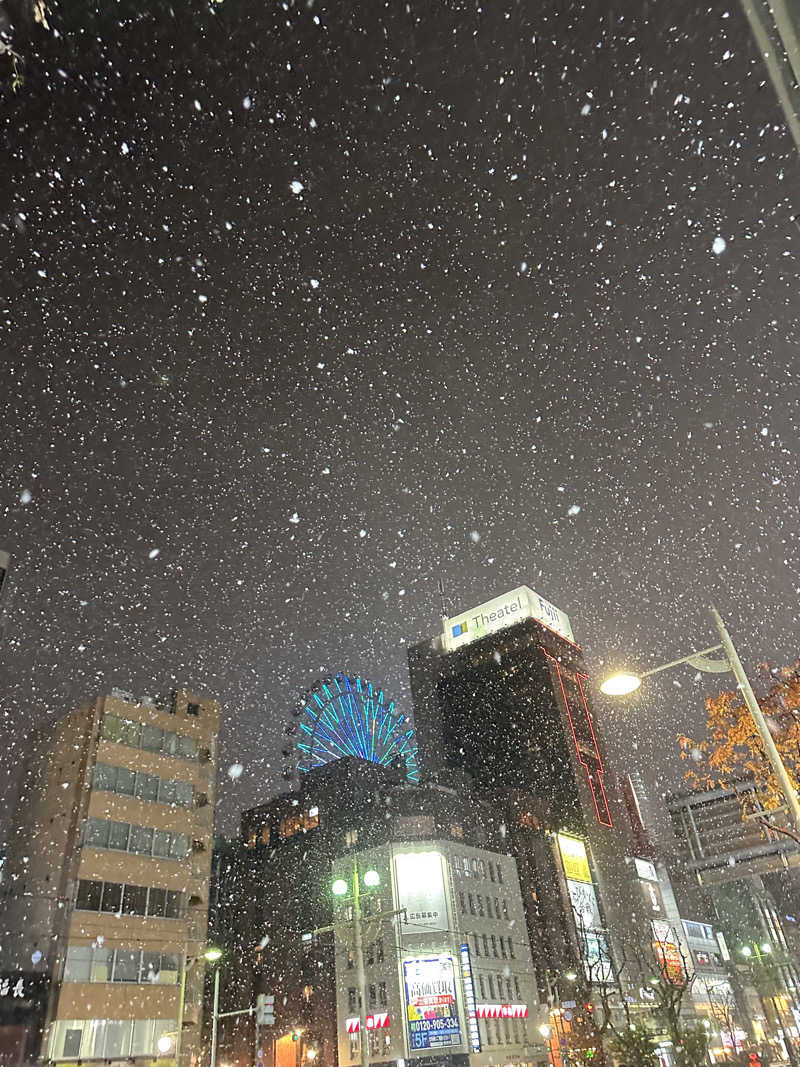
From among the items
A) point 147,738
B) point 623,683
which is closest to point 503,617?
point 147,738

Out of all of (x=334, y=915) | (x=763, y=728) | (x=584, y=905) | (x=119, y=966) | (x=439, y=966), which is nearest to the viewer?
(x=763, y=728)

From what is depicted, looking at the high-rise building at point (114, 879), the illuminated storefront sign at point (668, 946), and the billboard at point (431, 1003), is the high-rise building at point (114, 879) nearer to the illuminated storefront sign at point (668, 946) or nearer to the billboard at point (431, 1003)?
the billboard at point (431, 1003)

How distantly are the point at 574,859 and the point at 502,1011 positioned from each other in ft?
70.4

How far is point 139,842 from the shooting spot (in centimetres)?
3247

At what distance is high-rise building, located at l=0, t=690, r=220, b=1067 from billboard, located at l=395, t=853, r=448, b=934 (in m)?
19.6

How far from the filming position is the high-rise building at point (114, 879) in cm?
2823

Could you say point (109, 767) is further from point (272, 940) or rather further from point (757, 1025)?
point (757, 1025)

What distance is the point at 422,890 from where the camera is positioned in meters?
49.7

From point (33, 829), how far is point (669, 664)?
35.2 m

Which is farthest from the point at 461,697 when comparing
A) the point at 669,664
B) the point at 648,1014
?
the point at 669,664

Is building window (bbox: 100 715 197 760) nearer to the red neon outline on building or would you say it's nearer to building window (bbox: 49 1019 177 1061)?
building window (bbox: 49 1019 177 1061)

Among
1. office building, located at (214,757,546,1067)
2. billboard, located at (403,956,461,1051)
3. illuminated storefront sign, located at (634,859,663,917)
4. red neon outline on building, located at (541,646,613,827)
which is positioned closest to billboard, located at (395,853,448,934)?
office building, located at (214,757,546,1067)

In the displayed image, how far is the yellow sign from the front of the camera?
214 feet

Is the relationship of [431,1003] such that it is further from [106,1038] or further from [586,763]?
[586,763]
